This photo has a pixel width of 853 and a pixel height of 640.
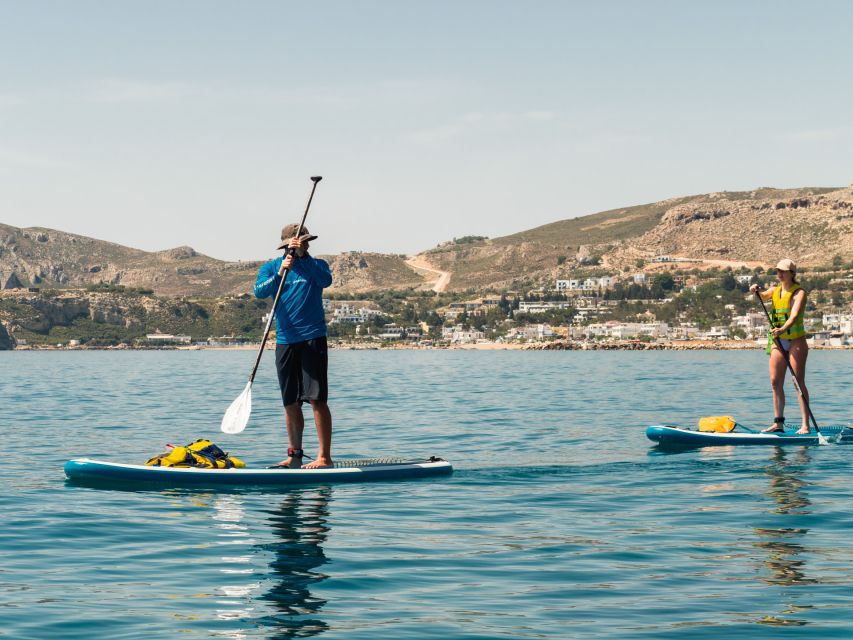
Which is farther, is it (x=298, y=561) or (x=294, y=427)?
(x=294, y=427)

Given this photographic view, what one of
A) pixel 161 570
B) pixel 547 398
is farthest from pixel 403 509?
pixel 547 398

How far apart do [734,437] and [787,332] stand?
1955 mm

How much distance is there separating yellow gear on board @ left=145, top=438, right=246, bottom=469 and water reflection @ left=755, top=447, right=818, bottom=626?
273 inches

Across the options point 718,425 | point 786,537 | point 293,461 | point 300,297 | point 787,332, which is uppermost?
point 300,297

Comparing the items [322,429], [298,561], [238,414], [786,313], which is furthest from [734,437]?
[298,561]

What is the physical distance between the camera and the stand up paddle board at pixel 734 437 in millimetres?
17875

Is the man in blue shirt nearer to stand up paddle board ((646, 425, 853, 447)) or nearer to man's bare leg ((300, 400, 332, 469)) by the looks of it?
man's bare leg ((300, 400, 332, 469))

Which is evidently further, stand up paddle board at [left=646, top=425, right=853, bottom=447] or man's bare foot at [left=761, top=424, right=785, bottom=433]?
man's bare foot at [left=761, top=424, right=785, bottom=433]

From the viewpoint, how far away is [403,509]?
488 inches

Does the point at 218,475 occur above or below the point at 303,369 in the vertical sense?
below

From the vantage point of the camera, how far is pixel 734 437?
59.3ft

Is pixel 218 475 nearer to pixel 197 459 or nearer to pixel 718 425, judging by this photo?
pixel 197 459

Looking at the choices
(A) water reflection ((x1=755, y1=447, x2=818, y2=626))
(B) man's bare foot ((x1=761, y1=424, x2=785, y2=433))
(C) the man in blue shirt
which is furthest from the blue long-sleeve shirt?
(B) man's bare foot ((x1=761, y1=424, x2=785, y2=433))

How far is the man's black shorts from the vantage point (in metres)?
13.8
